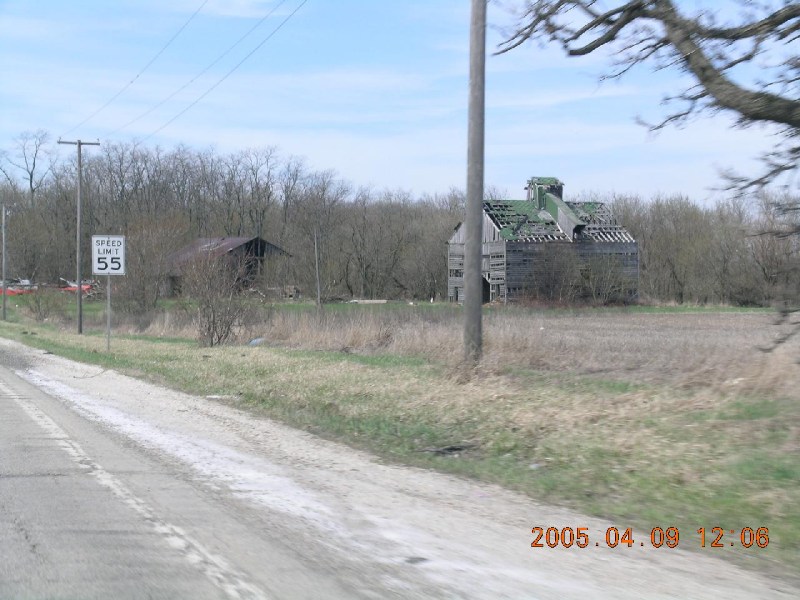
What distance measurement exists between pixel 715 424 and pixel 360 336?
1466 centimetres

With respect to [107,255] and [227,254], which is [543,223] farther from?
[107,255]

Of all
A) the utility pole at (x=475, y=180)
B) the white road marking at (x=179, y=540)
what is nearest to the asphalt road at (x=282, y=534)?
the white road marking at (x=179, y=540)

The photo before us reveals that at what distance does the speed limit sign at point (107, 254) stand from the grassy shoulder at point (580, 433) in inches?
315

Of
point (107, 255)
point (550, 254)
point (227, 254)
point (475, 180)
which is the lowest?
point (107, 255)

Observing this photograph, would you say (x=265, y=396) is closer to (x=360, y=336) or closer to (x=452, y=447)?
(x=452, y=447)

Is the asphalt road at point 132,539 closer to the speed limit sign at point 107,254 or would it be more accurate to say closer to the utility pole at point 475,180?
the utility pole at point 475,180

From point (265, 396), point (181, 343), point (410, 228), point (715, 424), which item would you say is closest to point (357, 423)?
point (265, 396)

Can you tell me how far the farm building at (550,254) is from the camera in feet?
188

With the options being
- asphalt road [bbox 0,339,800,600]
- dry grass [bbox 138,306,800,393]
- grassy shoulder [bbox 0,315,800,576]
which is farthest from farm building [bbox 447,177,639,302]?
asphalt road [bbox 0,339,800,600]

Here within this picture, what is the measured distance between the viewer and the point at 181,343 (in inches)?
1086

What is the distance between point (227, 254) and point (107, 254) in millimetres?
Result: 5170

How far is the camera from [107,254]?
24.5 meters
